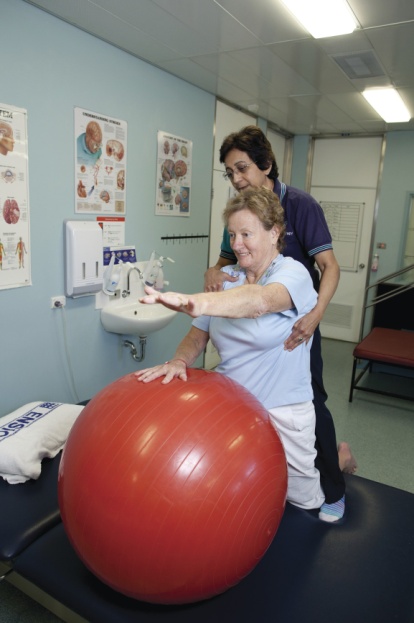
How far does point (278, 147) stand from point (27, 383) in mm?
4121

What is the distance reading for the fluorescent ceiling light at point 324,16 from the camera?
209 centimetres

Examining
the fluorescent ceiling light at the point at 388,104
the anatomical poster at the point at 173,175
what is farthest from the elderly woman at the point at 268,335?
the fluorescent ceiling light at the point at 388,104

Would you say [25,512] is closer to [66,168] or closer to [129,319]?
[129,319]

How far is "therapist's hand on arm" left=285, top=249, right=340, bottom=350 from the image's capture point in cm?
145

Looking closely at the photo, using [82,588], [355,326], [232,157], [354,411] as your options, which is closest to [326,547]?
[82,588]

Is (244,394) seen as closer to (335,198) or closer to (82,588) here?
(82,588)

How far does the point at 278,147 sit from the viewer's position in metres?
5.30

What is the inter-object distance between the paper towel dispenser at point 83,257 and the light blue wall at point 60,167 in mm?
52

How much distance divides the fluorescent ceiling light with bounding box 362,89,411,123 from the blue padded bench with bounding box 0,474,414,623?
3.19 metres

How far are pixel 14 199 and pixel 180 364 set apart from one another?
1.44 meters

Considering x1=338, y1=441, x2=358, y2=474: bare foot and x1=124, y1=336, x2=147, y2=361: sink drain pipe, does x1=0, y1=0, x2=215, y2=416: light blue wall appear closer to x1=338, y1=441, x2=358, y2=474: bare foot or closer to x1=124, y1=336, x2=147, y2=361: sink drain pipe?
x1=124, y1=336, x2=147, y2=361: sink drain pipe

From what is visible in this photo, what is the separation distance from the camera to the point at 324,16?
2.22 meters

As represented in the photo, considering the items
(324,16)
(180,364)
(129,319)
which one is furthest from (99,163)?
(180,364)

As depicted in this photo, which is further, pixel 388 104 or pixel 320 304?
pixel 388 104
